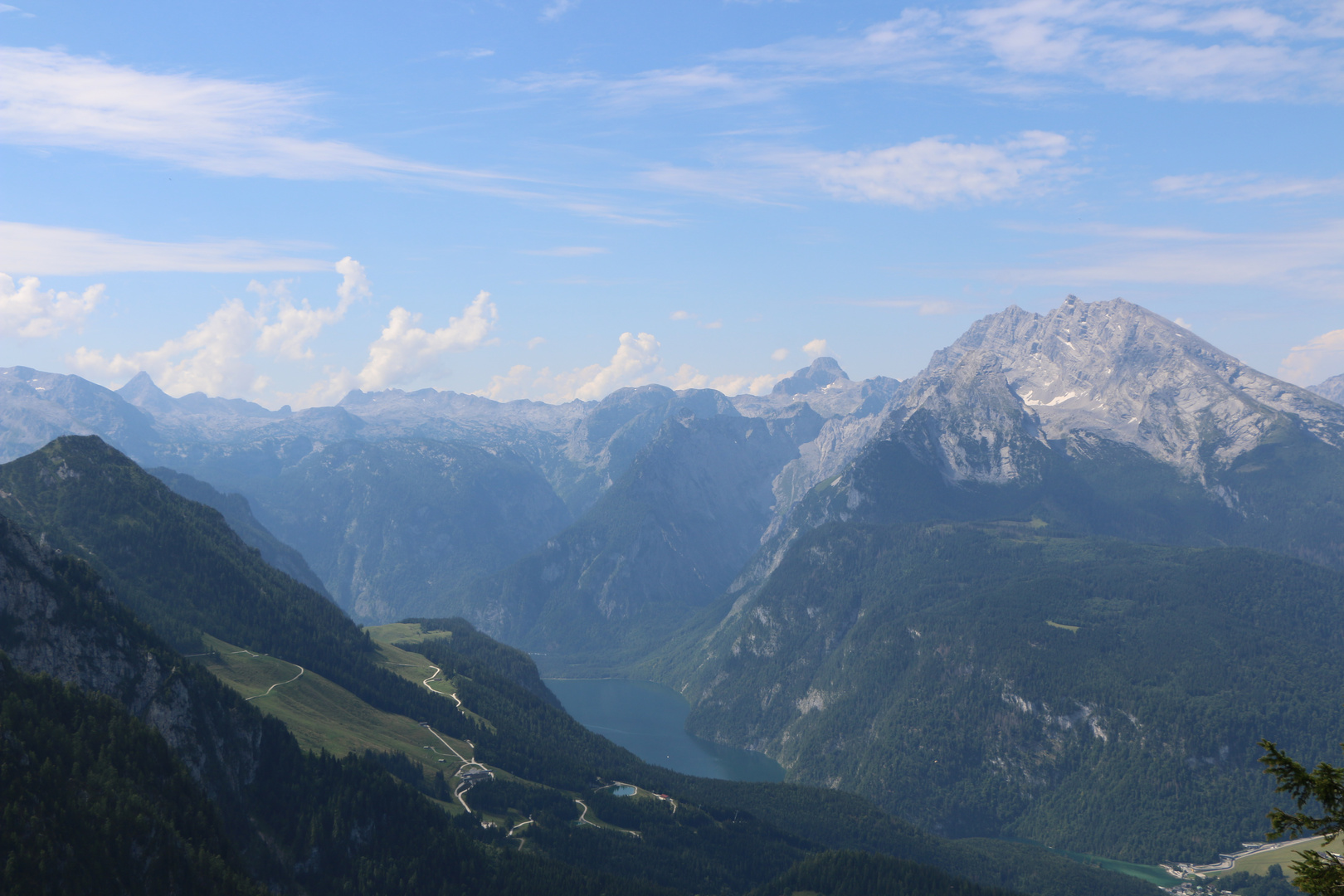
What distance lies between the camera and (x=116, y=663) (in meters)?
151

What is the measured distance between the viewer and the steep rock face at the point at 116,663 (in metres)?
144

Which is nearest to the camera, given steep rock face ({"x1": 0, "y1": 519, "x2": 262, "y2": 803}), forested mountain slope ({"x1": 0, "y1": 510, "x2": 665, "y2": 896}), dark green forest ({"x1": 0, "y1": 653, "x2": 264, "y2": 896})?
dark green forest ({"x1": 0, "y1": 653, "x2": 264, "y2": 896})

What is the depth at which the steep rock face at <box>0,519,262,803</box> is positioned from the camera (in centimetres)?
14412

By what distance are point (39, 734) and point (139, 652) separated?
42886mm

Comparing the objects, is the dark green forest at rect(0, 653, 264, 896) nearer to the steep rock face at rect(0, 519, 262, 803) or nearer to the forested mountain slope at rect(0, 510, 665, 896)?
the forested mountain slope at rect(0, 510, 665, 896)

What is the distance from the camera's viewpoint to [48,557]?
15888cm

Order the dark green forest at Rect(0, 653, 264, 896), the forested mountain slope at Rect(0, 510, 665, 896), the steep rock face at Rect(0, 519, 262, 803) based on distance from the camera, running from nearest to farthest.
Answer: the dark green forest at Rect(0, 653, 264, 896) < the forested mountain slope at Rect(0, 510, 665, 896) < the steep rock face at Rect(0, 519, 262, 803)

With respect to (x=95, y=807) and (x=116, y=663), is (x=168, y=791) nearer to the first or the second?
(x=95, y=807)

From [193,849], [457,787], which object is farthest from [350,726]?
[193,849]

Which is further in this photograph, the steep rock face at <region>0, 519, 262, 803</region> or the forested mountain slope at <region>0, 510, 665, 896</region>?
the steep rock face at <region>0, 519, 262, 803</region>

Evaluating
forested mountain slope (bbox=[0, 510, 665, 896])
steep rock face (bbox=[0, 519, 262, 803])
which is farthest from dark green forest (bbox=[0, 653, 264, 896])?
steep rock face (bbox=[0, 519, 262, 803])

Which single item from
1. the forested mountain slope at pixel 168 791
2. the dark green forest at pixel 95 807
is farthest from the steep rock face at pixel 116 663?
the dark green forest at pixel 95 807

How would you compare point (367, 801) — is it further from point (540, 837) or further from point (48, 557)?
point (48, 557)

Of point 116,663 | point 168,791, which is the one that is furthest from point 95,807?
point 116,663
